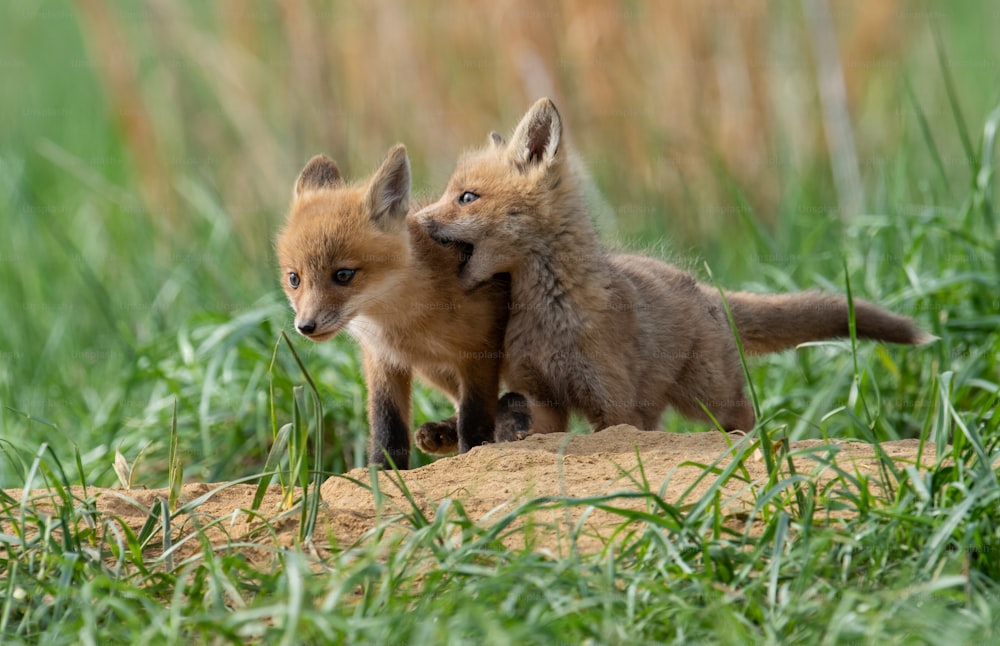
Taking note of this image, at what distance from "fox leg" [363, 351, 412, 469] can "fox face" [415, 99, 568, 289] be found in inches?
20.1

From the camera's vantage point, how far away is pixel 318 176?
5.16m

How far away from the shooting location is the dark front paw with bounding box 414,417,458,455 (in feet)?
15.7

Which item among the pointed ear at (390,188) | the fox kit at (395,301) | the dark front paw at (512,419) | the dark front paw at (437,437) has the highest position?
the pointed ear at (390,188)

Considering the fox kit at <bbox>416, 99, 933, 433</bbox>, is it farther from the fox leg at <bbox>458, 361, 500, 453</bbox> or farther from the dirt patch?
the dirt patch

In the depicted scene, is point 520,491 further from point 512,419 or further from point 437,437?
point 437,437

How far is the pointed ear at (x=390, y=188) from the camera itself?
4.68m

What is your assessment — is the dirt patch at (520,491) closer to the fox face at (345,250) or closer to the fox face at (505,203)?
the fox face at (345,250)

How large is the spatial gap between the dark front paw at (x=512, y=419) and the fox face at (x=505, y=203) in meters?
0.51

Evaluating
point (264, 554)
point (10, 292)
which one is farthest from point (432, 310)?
point (10, 292)

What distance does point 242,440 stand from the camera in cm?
566

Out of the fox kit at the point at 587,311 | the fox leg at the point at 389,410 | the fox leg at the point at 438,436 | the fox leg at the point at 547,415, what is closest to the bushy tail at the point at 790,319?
the fox kit at the point at 587,311

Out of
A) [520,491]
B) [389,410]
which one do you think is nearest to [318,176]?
[389,410]

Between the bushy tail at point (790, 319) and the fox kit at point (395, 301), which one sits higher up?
the fox kit at point (395, 301)

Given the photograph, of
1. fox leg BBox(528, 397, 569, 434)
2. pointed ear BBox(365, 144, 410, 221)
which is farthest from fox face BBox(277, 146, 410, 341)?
fox leg BBox(528, 397, 569, 434)
